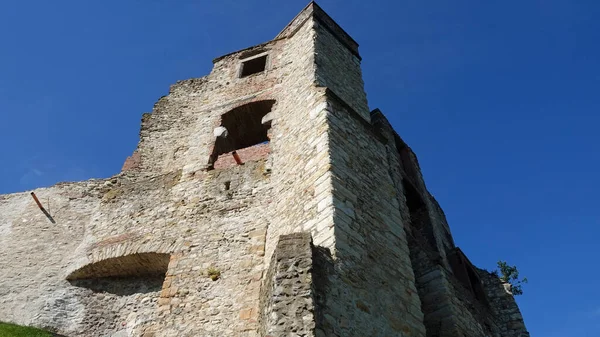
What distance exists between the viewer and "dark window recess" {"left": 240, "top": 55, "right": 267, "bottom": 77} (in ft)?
40.1

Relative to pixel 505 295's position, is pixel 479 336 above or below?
below

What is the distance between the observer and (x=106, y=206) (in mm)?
9602

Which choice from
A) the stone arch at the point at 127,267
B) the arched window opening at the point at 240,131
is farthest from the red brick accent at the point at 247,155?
the stone arch at the point at 127,267

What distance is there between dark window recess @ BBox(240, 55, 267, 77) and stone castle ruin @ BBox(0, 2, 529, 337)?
0.52 ft

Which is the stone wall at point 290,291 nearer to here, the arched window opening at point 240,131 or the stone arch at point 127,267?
the stone arch at point 127,267

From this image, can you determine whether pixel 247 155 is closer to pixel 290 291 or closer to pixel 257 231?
pixel 257 231

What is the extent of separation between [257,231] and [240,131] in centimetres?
414

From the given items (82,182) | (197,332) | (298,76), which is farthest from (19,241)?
(298,76)

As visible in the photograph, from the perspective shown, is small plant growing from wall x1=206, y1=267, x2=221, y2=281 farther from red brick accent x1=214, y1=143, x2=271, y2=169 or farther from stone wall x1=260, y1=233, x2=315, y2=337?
red brick accent x1=214, y1=143, x2=271, y2=169

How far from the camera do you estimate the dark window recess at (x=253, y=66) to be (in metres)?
12.2

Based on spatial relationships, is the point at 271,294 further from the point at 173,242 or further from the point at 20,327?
the point at 20,327

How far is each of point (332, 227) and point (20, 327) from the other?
512 centimetres

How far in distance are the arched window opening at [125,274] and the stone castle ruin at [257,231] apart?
3cm

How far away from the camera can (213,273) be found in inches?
280
